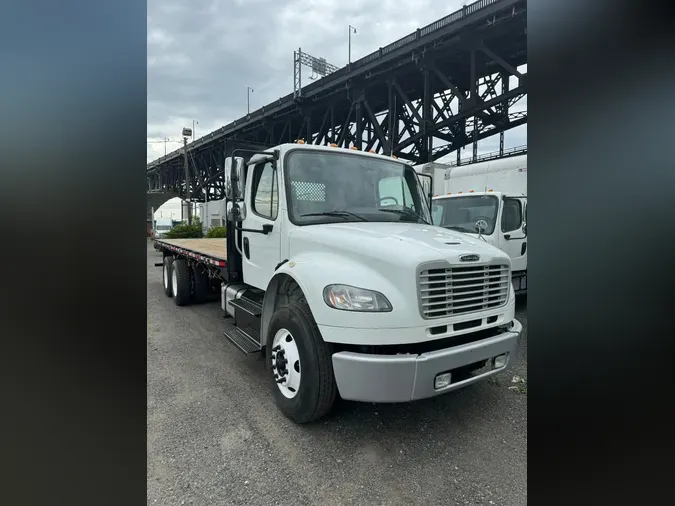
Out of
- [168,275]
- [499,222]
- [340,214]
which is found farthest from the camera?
[168,275]

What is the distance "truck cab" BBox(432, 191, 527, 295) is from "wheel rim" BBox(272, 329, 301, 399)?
4.69 meters

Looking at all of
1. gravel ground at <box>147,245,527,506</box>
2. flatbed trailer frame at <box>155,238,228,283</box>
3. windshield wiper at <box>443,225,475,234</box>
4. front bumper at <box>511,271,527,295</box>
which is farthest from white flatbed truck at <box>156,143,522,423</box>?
front bumper at <box>511,271,527,295</box>

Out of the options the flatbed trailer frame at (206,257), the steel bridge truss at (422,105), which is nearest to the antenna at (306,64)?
the steel bridge truss at (422,105)

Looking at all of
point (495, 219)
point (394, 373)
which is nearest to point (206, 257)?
point (394, 373)

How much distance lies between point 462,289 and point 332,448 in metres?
1.50

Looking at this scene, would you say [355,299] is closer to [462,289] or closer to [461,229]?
[462,289]

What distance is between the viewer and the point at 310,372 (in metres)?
2.76

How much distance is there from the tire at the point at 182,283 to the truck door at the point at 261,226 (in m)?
3.27

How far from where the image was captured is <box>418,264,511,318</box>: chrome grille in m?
2.63

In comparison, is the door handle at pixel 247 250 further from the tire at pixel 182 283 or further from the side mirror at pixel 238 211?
the tire at pixel 182 283
